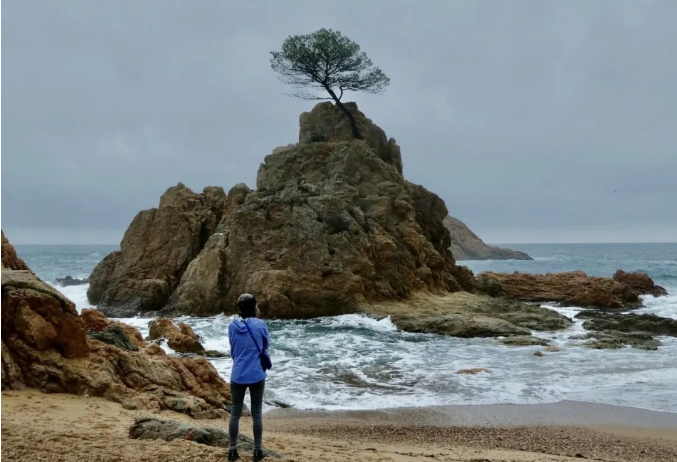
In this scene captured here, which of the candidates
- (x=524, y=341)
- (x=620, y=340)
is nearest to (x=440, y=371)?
(x=524, y=341)

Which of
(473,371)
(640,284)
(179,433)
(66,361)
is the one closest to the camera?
(179,433)

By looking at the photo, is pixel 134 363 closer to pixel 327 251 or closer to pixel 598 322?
pixel 327 251

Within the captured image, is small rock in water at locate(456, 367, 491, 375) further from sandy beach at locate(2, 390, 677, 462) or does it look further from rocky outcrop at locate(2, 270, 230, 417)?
rocky outcrop at locate(2, 270, 230, 417)

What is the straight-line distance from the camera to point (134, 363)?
354 inches

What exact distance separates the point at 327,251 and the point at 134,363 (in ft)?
51.5

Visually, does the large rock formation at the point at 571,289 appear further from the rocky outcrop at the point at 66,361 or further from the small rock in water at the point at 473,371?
the rocky outcrop at the point at 66,361

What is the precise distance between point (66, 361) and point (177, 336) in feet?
20.3

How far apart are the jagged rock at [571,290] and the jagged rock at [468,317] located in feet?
20.3

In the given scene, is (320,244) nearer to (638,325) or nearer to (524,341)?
(524,341)

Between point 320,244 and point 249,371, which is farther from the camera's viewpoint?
point 320,244

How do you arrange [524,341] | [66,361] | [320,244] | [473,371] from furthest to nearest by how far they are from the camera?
[320,244] < [524,341] < [473,371] < [66,361]

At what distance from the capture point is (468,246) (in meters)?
102

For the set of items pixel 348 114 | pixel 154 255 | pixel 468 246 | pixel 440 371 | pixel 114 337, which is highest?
pixel 348 114

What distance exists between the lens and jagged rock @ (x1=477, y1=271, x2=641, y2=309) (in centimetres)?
2891
